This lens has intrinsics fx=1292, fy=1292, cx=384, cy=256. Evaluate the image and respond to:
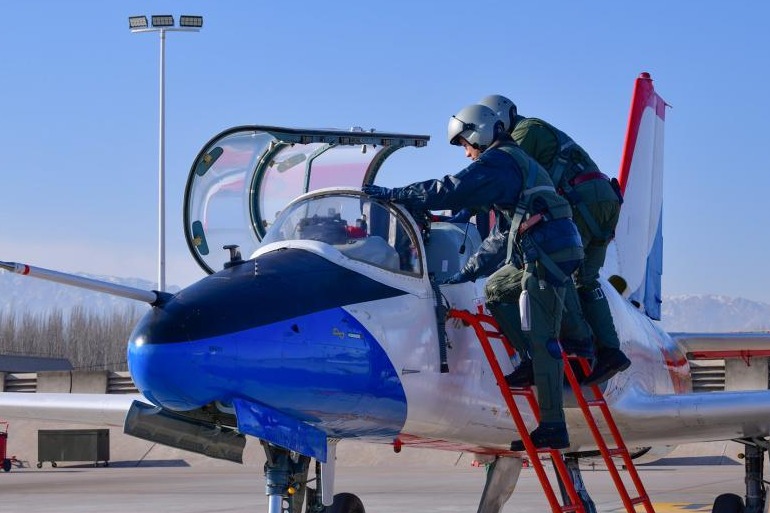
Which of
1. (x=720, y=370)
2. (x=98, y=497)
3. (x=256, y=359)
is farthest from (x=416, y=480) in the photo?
(x=256, y=359)

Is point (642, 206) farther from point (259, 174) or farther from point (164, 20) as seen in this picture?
point (164, 20)

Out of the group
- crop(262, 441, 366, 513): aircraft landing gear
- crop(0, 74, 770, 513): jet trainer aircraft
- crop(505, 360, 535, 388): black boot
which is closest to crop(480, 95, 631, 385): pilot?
crop(0, 74, 770, 513): jet trainer aircraft

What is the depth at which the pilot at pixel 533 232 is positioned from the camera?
8.54 meters

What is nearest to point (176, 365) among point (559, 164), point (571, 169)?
point (559, 164)

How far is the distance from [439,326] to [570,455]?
4.38 meters

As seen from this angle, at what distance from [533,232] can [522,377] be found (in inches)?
41.5

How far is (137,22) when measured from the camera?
161 ft

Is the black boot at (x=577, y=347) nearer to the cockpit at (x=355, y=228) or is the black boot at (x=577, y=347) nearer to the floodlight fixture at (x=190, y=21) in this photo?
the cockpit at (x=355, y=228)

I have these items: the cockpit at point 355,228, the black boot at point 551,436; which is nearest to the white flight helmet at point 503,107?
the cockpit at point 355,228

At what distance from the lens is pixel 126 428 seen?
823 centimetres

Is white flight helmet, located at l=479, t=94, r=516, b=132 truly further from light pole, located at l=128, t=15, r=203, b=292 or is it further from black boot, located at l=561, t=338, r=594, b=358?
light pole, located at l=128, t=15, r=203, b=292

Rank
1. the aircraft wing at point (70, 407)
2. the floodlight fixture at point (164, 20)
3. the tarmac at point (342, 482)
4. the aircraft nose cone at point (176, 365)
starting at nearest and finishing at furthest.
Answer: the aircraft nose cone at point (176, 365), the aircraft wing at point (70, 407), the tarmac at point (342, 482), the floodlight fixture at point (164, 20)

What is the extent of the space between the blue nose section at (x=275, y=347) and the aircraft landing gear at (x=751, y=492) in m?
6.23

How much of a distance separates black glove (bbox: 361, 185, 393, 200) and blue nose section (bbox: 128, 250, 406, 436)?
0.66 meters
